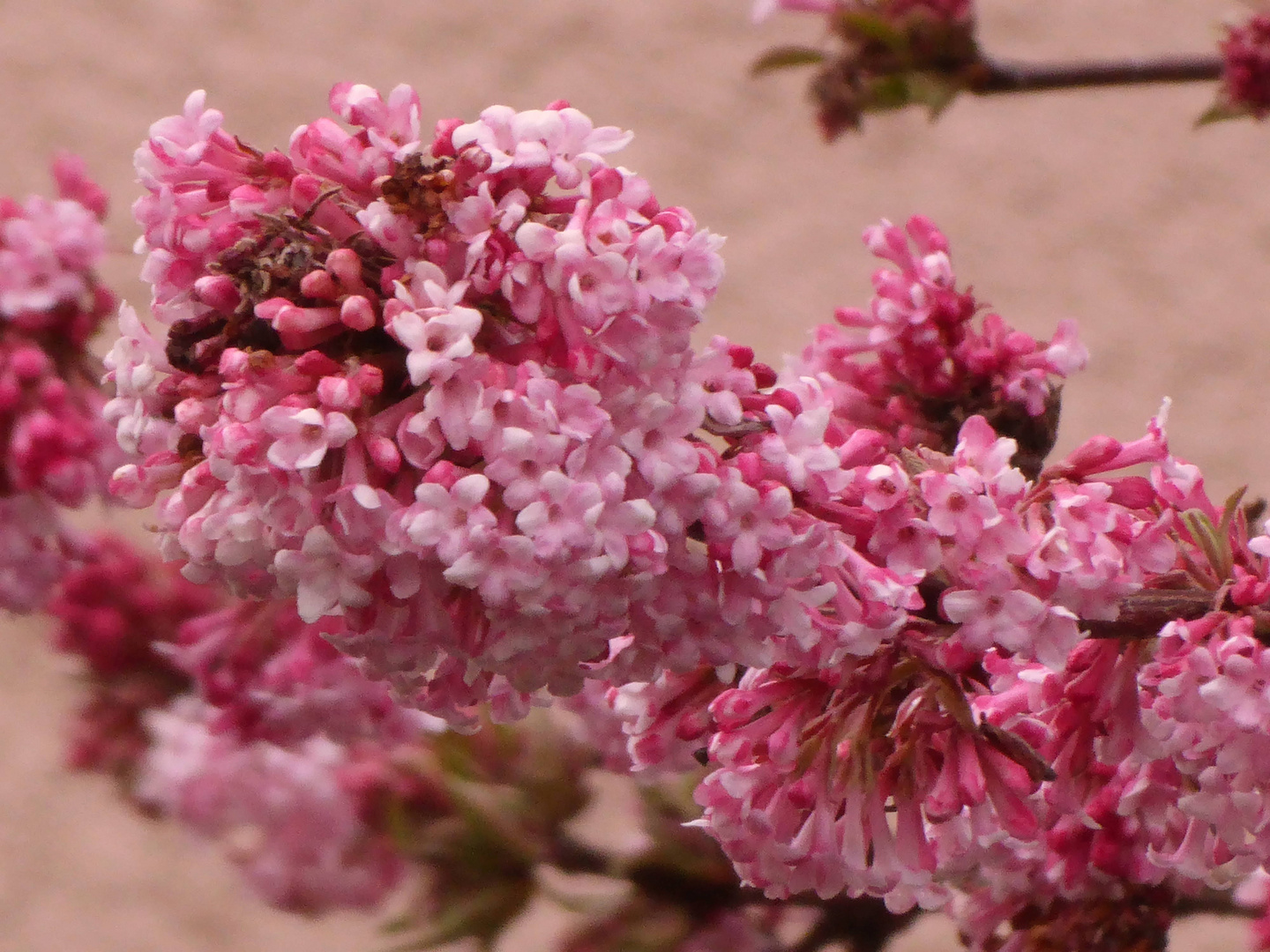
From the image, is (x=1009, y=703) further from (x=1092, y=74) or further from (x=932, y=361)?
(x=1092, y=74)

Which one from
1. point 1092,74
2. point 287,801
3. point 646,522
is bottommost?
point 287,801

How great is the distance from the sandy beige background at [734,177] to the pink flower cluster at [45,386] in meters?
0.63

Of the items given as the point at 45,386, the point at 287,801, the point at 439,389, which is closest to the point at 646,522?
the point at 439,389

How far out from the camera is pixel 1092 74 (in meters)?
0.61

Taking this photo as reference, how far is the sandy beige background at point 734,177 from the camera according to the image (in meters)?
1.18

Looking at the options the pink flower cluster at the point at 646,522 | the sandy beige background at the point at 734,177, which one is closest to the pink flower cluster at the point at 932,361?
the pink flower cluster at the point at 646,522

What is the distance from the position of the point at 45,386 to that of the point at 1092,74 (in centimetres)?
43

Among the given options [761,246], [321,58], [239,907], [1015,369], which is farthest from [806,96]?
[239,907]

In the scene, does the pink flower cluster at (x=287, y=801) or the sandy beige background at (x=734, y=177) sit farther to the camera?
the sandy beige background at (x=734, y=177)

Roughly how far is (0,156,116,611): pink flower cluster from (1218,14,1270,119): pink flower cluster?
445mm

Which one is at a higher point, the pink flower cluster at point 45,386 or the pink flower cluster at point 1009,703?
the pink flower cluster at point 45,386

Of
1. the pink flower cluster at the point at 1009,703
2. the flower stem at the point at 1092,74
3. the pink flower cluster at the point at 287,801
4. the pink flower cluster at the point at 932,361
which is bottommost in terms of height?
the pink flower cluster at the point at 287,801

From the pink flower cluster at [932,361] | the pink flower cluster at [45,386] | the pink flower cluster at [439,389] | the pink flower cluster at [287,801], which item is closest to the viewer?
the pink flower cluster at [439,389]

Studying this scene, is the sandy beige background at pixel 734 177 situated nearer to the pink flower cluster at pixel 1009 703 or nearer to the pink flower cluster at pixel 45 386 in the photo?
the pink flower cluster at pixel 45 386
